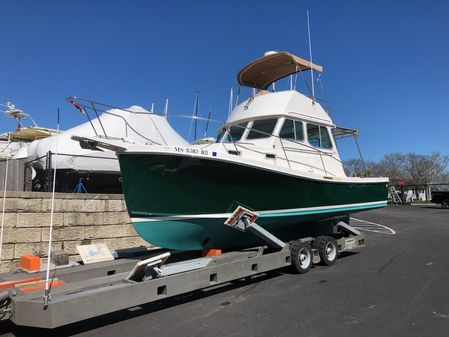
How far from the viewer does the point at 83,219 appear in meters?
7.57

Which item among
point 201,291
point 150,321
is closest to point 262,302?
point 201,291

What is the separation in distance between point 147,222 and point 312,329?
9.19ft

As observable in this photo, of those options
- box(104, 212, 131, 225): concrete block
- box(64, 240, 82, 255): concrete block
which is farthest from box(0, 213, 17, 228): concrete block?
box(104, 212, 131, 225): concrete block

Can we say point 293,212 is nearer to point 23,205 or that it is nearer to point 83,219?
point 83,219

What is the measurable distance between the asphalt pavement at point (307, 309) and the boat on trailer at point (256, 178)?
1052 millimetres

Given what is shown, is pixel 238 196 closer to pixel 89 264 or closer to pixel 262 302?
pixel 262 302

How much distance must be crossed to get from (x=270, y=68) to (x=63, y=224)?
18.8ft

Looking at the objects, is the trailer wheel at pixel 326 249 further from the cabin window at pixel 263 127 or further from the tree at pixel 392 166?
the tree at pixel 392 166

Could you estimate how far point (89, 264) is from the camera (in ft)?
19.3

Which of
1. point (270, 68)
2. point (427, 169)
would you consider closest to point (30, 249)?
point (270, 68)

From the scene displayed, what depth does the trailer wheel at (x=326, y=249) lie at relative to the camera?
7445 millimetres

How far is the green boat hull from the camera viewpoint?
18.5 feet

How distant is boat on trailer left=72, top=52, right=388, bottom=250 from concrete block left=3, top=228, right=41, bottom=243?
2.20 m

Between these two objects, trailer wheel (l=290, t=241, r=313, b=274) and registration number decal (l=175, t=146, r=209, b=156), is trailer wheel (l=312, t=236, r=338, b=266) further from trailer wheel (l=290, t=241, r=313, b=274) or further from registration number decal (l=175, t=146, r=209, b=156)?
registration number decal (l=175, t=146, r=209, b=156)
